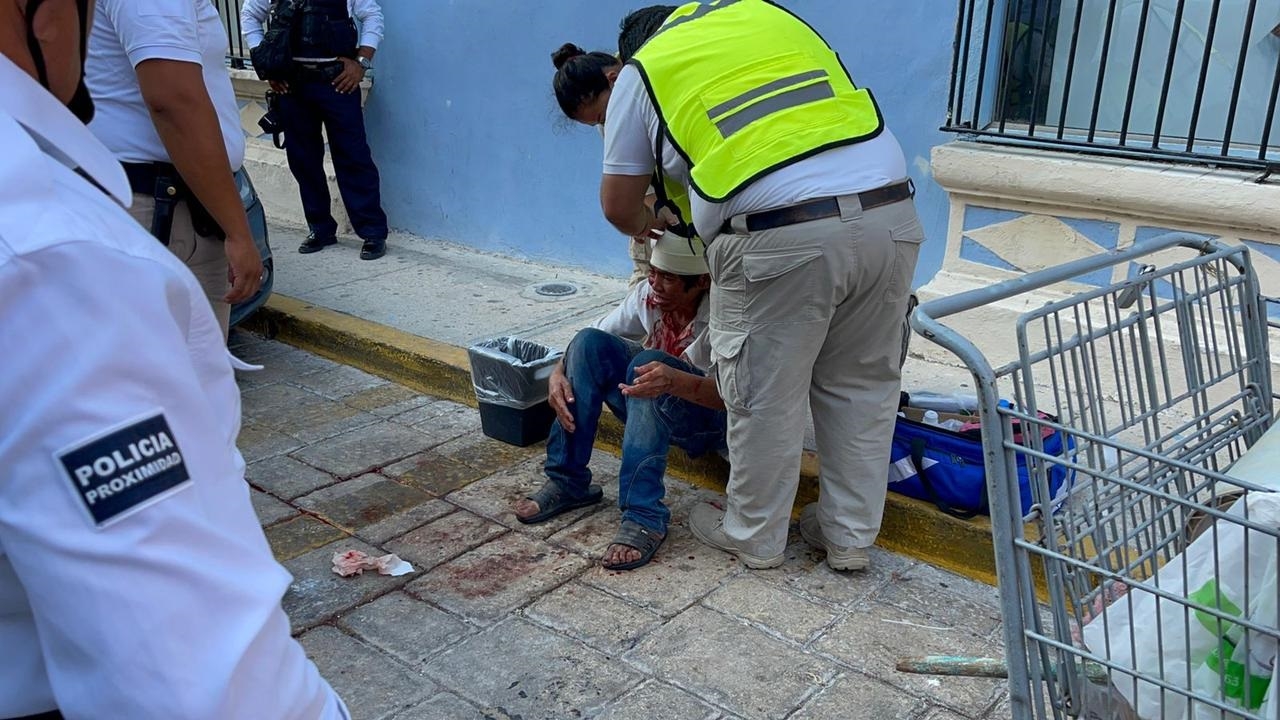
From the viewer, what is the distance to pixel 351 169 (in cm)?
632

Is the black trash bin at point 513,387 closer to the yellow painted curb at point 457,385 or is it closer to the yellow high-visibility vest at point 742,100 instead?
the yellow painted curb at point 457,385

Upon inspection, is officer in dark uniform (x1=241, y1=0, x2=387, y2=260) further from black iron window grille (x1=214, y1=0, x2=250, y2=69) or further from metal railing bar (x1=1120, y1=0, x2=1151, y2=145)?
metal railing bar (x1=1120, y1=0, x2=1151, y2=145)

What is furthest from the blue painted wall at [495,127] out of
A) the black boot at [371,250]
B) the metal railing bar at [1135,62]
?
the metal railing bar at [1135,62]

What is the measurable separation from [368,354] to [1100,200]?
3.30m

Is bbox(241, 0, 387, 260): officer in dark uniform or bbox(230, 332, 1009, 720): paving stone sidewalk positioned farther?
bbox(241, 0, 387, 260): officer in dark uniform

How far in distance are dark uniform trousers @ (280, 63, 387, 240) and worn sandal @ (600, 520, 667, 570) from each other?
Result: 3.62m

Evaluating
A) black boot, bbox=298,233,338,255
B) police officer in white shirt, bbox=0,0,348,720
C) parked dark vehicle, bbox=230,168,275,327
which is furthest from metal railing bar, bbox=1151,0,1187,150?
black boot, bbox=298,233,338,255

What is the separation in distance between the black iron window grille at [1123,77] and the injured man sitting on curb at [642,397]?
4.95 ft

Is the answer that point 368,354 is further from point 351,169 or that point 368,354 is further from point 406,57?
point 406,57

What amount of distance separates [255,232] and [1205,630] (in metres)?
4.03

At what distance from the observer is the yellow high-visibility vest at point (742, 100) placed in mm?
2842

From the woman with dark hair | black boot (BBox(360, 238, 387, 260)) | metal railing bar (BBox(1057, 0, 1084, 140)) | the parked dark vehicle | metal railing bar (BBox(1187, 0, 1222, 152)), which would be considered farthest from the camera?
black boot (BBox(360, 238, 387, 260))

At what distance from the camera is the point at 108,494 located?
2.58 ft

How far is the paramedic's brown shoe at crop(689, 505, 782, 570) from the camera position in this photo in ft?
10.8
